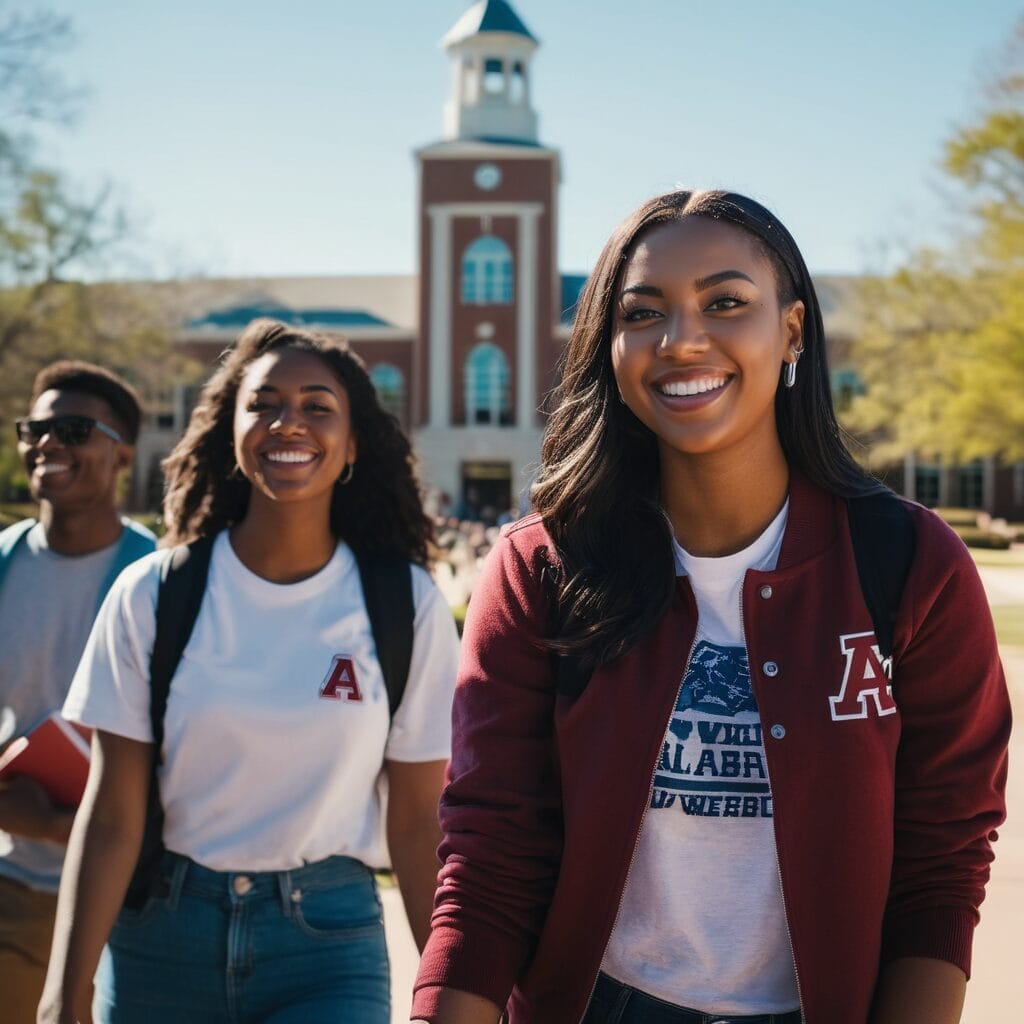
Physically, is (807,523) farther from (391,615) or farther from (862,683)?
(391,615)

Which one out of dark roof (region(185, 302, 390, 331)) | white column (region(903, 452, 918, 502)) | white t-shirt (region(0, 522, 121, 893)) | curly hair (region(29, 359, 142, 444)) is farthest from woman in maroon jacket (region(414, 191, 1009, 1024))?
dark roof (region(185, 302, 390, 331))

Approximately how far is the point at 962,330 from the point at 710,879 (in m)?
31.0

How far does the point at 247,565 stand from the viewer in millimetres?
2963

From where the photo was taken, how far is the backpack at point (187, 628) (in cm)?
269

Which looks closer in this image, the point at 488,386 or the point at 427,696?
the point at 427,696

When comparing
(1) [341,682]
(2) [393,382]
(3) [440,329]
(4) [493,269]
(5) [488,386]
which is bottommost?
(1) [341,682]

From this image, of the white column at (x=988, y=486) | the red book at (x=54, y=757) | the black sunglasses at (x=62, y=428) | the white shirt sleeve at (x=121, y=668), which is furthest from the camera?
the white column at (x=988, y=486)

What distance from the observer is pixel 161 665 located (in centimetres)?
272

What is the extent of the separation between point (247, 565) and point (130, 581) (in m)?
0.26

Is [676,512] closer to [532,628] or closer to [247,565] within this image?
[532,628]

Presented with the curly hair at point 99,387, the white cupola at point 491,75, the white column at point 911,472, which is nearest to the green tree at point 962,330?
the white column at point 911,472

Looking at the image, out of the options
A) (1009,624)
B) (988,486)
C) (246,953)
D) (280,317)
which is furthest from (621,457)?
(280,317)

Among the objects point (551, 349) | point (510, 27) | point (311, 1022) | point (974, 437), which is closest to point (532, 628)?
point (311, 1022)

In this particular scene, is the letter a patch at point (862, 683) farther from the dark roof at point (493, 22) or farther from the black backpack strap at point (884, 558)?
the dark roof at point (493, 22)
